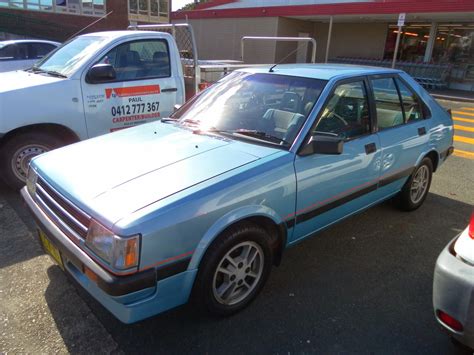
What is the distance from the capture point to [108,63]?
491 centimetres

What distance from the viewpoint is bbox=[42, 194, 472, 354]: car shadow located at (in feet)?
8.03

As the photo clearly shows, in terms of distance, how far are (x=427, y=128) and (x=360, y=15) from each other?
57.4 feet

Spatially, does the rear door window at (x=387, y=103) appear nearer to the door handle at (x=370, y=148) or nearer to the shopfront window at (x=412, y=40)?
the door handle at (x=370, y=148)

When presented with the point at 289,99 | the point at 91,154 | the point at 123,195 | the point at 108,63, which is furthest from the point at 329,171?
the point at 108,63

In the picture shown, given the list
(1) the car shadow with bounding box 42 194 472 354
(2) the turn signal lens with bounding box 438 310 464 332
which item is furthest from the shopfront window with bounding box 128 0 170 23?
(2) the turn signal lens with bounding box 438 310 464 332

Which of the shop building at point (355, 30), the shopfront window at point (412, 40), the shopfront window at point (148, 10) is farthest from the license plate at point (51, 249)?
the shopfront window at point (148, 10)

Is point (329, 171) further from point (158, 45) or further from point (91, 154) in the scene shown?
point (158, 45)

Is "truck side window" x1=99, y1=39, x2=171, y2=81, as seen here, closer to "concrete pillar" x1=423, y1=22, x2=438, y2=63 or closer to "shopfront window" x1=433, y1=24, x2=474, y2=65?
"shopfront window" x1=433, y1=24, x2=474, y2=65

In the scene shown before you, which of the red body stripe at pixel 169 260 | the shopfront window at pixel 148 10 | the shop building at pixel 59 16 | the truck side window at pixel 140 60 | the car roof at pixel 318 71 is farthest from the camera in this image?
the shopfront window at pixel 148 10

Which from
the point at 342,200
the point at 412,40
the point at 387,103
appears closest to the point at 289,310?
the point at 342,200

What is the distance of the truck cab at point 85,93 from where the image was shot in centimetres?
441

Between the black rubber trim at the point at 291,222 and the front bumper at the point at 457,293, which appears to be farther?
the black rubber trim at the point at 291,222

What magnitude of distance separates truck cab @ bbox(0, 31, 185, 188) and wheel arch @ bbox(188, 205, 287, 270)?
3073 millimetres

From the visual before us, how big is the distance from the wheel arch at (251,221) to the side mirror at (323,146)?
1.75 feet
